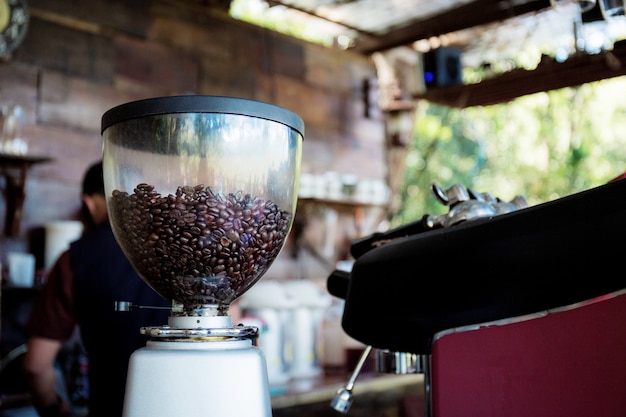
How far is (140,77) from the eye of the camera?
3395mm

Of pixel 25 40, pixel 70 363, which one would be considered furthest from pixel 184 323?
pixel 25 40

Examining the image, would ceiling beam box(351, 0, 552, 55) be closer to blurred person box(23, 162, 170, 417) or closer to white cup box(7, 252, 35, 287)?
blurred person box(23, 162, 170, 417)

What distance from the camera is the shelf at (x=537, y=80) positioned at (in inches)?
60.7

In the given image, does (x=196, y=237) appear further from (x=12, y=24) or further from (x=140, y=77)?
(x=140, y=77)

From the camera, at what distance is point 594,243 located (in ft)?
2.35

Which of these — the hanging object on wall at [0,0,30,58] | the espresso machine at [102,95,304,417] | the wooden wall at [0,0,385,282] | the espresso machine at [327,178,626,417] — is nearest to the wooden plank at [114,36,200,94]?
the wooden wall at [0,0,385,282]

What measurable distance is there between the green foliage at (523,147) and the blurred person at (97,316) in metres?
5.46

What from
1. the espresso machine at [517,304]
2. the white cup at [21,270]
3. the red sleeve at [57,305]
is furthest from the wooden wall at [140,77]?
the espresso machine at [517,304]

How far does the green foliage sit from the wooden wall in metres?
2.99

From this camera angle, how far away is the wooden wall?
298cm

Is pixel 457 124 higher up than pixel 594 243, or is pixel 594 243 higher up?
pixel 457 124

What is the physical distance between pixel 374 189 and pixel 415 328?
346cm

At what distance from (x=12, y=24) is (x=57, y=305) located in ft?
4.85

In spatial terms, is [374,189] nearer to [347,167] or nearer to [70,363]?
[347,167]
